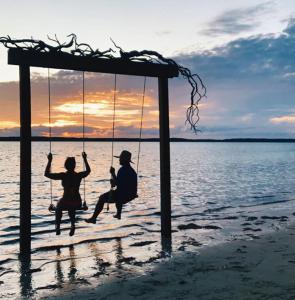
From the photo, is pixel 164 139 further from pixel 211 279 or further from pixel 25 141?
pixel 211 279

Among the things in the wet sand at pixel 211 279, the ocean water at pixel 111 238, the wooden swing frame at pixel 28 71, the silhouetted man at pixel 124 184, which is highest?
the wooden swing frame at pixel 28 71

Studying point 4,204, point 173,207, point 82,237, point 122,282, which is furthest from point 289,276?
point 4,204

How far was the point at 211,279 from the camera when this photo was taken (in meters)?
7.96

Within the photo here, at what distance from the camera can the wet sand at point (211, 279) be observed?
7.21 meters

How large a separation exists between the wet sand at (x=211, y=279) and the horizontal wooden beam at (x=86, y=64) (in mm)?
4695

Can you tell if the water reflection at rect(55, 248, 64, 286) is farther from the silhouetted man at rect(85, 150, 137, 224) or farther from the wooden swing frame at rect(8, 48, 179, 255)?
the silhouetted man at rect(85, 150, 137, 224)

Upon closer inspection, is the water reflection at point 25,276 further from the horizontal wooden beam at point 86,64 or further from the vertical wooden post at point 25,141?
the horizontal wooden beam at point 86,64

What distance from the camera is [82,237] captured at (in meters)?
13.4

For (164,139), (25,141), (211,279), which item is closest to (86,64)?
(25,141)

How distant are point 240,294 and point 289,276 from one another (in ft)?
4.58

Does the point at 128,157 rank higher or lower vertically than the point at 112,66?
lower

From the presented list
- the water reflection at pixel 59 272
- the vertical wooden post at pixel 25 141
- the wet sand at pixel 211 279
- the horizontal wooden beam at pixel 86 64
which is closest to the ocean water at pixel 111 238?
the water reflection at pixel 59 272

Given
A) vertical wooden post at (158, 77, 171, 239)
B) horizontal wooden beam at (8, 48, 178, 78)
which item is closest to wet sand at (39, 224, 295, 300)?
vertical wooden post at (158, 77, 171, 239)

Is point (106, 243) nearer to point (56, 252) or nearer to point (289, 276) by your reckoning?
point (56, 252)
